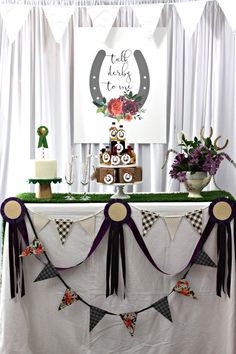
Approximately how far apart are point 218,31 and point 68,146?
121cm

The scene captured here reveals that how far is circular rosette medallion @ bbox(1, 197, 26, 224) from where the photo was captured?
265 centimetres

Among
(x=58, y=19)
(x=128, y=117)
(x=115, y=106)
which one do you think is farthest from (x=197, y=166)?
(x=58, y=19)

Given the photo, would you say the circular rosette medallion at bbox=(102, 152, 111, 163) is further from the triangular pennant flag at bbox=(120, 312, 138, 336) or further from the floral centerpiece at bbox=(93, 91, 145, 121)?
the triangular pennant flag at bbox=(120, 312, 138, 336)

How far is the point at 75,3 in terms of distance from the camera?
3383 millimetres

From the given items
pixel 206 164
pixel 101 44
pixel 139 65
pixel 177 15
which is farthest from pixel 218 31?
pixel 206 164

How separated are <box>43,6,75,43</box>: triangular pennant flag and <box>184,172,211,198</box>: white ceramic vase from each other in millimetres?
1247

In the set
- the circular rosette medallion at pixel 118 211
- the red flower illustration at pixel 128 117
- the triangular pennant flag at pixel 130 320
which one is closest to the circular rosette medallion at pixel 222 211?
the circular rosette medallion at pixel 118 211

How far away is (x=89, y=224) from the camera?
8.83ft

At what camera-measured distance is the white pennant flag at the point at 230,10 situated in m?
3.17

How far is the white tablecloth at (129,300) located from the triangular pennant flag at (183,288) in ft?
0.15

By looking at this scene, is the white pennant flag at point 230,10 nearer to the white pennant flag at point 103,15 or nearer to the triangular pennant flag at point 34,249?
the white pennant flag at point 103,15

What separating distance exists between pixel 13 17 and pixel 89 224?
1.49 metres

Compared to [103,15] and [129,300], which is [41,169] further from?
[103,15]

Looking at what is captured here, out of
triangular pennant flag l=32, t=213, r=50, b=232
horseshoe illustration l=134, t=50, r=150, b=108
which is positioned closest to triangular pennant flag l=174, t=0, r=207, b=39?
horseshoe illustration l=134, t=50, r=150, b=108
